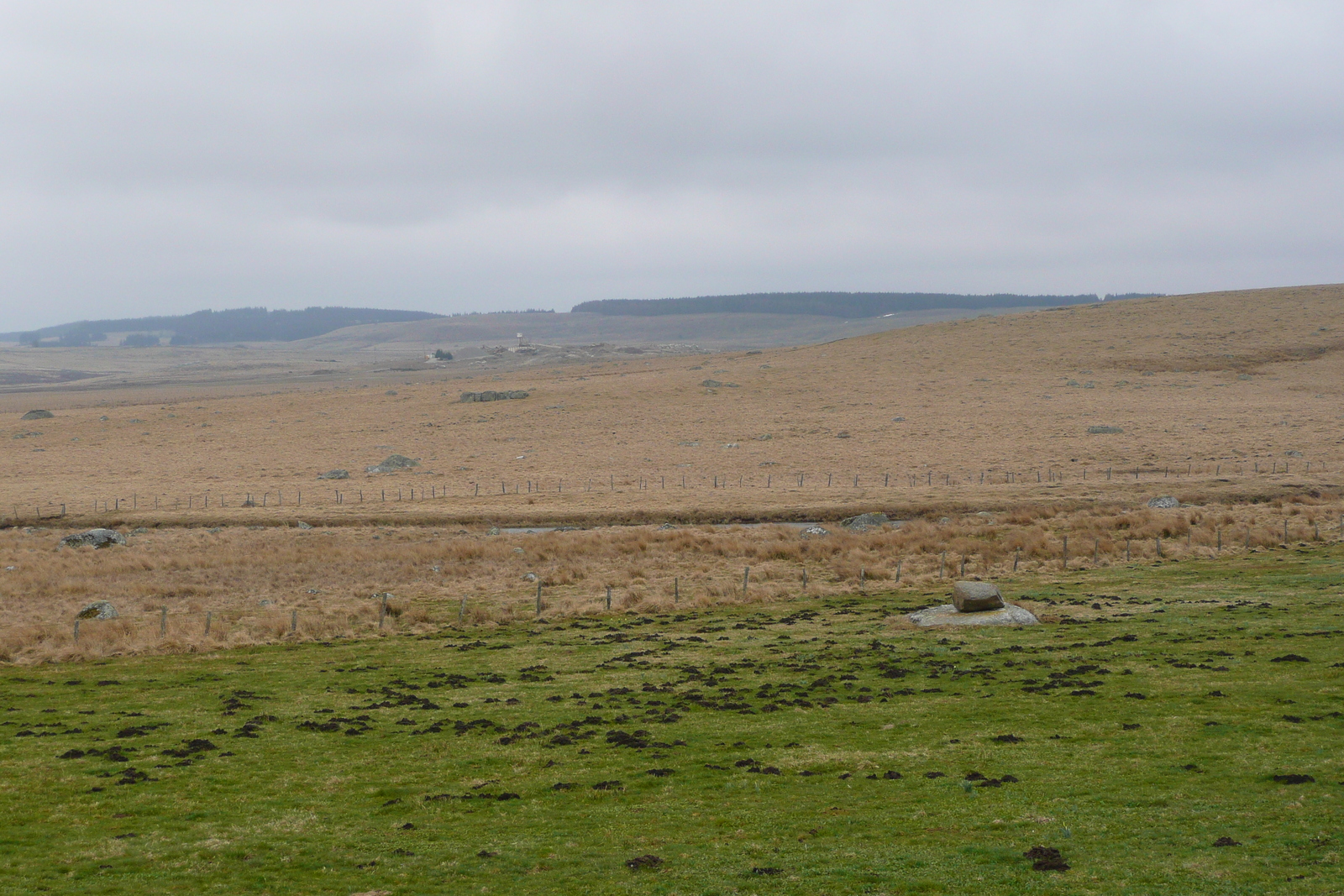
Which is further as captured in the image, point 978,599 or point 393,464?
point 393,464

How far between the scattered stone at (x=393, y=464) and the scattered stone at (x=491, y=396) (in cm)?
3886

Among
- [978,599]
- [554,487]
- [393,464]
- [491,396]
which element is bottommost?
[554,487]

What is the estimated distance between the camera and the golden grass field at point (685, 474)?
40.2 meters

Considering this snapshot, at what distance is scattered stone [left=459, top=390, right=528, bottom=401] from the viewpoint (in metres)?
123

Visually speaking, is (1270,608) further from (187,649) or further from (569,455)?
(569,455)

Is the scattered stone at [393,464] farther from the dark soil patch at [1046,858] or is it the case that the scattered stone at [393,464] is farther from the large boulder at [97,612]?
the dark soil patch at [1046,858]

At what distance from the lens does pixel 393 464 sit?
81625 millimetres

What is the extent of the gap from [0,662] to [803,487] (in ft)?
154

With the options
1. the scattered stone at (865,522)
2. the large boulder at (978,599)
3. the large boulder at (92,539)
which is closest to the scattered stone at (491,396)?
the large boulder at (92,539)

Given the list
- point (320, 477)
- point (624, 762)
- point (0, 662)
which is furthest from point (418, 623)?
point (320, 477)

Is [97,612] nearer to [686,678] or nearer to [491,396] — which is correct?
[686,678]

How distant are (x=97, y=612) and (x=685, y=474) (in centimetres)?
4585

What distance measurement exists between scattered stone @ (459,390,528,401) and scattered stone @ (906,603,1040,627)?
9596 centimetres

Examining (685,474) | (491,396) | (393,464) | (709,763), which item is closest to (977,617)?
(709,763)
